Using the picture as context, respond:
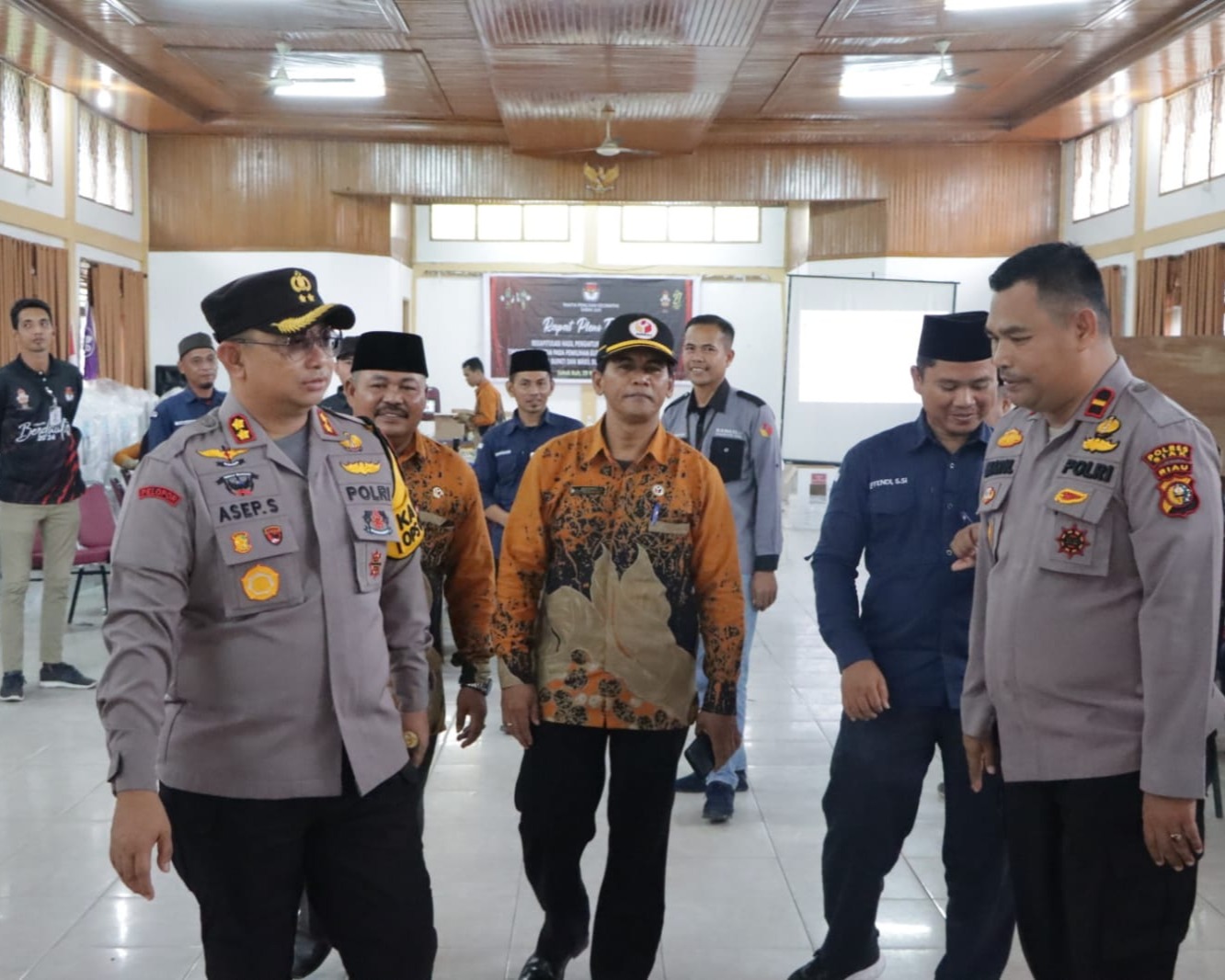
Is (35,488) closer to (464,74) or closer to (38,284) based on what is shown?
(38,284)

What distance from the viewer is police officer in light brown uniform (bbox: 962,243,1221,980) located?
1.88 meters

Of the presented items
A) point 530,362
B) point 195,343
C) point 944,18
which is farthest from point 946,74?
point 195,343

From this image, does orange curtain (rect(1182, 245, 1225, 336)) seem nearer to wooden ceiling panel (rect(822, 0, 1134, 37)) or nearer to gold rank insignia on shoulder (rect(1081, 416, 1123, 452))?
wooden ceiling panel (rect(822, 0, 1134, 37))

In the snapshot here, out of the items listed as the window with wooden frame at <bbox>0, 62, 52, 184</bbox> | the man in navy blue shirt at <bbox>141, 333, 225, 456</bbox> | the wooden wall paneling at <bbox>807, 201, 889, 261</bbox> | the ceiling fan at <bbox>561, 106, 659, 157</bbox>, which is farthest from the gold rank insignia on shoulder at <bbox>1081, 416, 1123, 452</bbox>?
the wooden wall paneling at <bbox>807, 201, 889, 261</bbox>

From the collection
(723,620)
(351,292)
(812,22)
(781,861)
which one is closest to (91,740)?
(781,861)

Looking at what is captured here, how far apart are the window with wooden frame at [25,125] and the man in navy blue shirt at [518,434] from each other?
779 centimetres

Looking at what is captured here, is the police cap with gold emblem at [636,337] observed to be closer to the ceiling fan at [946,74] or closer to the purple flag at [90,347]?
the ceiling fan at [946,74]

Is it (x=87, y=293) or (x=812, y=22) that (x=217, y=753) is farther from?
(x=87, y=293)

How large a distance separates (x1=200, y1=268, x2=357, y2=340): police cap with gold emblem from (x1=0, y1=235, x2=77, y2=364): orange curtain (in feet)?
31.6

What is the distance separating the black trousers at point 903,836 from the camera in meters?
2.72

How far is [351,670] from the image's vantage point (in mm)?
2010

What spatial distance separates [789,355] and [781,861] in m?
5.81

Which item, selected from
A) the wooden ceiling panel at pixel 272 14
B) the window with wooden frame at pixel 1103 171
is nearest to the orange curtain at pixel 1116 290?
the window with wooden frame at pixel 1103 171

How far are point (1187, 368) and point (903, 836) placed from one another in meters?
2.85
